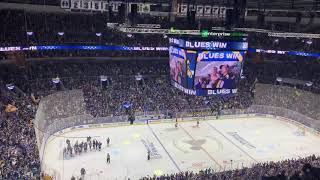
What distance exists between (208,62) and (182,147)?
7.60 m

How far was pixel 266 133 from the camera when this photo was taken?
113 ft

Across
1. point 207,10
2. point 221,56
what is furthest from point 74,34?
point 221,56

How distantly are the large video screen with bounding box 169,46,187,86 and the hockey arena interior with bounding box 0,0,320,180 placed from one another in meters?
0.10

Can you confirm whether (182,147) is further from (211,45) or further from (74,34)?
(74,34)

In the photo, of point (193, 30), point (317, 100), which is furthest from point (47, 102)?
point (317, 100)

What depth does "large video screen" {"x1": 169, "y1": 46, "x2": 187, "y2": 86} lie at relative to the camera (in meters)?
28.1

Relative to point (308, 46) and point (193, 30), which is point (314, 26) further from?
point (193, 30)

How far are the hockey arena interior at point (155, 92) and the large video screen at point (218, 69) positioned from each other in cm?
9

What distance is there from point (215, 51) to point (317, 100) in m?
18.9

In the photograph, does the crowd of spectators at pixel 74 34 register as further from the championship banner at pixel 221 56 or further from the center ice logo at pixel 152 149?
the center ice logo at pixel 152 149

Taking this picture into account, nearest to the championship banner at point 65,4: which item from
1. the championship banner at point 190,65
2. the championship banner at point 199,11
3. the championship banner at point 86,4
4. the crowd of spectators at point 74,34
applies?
the championship banner at point 86,4

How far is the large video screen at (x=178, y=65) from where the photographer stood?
2813 centimetres

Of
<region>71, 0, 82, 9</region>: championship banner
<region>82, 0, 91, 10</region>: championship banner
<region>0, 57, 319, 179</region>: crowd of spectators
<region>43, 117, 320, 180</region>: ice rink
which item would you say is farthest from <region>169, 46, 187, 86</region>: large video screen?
<region>0, 57, 319, 179</region>: crowd of spectators

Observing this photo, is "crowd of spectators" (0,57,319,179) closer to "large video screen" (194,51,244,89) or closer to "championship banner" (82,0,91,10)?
"championship banner" (82,0,91,10)
